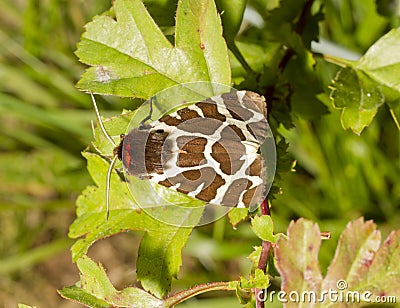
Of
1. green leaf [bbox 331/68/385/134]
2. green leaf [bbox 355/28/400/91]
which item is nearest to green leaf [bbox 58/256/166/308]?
green leaf [bbox 331/68/385/134]

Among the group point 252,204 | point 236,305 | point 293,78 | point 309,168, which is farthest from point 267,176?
point 309,168

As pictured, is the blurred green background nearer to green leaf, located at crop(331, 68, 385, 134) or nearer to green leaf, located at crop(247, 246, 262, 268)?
green leaf, located at crop(331, 68, 385, 134)

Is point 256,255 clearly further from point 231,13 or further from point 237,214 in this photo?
point 231,13

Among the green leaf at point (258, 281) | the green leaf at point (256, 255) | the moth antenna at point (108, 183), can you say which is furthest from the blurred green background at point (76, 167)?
the green leaf at point (258, 281)

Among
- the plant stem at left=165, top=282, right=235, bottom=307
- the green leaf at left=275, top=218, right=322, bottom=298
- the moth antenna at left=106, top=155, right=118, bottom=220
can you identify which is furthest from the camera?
the moth antenna at left=106, top=155, right=118, bottom=220

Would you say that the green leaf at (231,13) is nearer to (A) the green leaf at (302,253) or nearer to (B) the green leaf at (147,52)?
(B) the green leaf at (147,52)

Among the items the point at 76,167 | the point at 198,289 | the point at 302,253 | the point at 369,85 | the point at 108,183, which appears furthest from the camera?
the point at 76,167

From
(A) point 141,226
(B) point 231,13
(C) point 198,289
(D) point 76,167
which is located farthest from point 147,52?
(D) point 76,167
